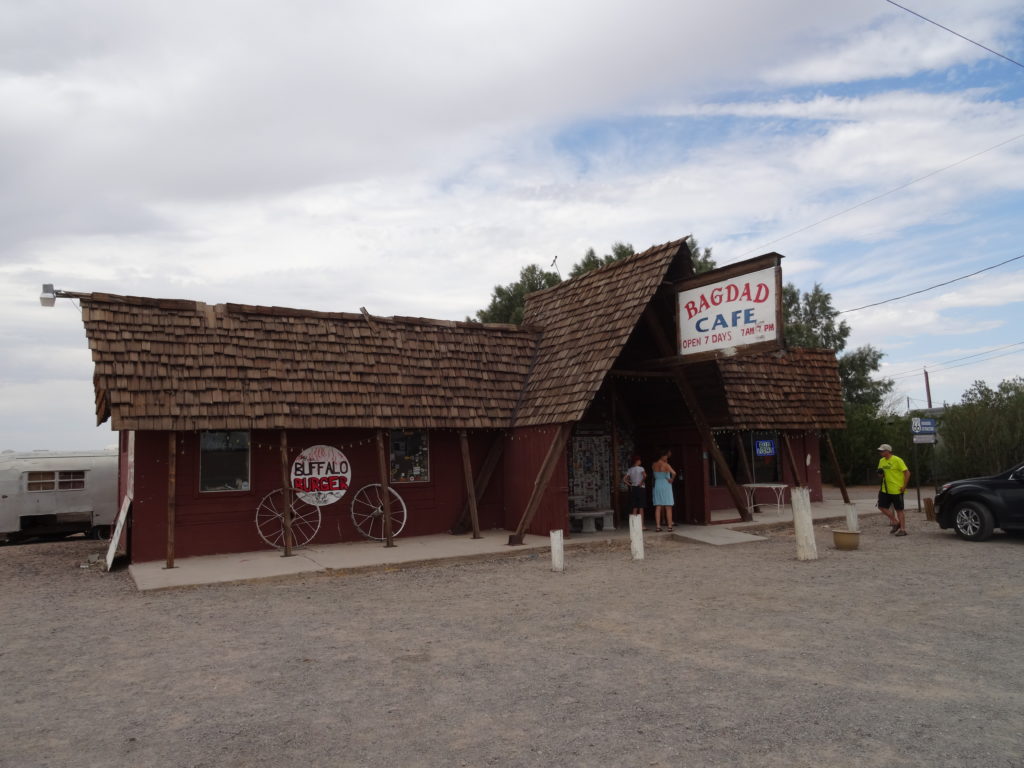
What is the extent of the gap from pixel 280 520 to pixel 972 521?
12.4m

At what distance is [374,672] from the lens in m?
6.42

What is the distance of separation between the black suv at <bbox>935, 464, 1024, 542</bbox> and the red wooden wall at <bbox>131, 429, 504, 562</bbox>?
337 inches

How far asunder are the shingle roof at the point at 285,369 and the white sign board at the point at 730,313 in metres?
3.87

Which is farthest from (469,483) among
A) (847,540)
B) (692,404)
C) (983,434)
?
(983,434)

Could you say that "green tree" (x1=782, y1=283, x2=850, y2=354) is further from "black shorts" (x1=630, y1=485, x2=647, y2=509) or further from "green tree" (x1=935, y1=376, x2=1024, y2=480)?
"black shorts" (x1=630, y1=485, x2=647, y2=509)

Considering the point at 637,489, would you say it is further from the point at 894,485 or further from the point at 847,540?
the point at 894,485

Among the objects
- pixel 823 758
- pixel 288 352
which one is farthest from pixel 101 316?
pixel 823 758

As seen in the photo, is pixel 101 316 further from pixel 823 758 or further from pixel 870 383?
pixel 870 383

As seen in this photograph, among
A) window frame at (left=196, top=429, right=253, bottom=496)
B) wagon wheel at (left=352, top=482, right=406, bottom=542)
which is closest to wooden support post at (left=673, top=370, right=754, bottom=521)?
wagon wheel at (left=352, top=482, right=406, bottom=542)

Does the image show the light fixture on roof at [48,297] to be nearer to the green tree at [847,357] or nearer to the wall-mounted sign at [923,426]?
the wall-mounted sign at [923,426]

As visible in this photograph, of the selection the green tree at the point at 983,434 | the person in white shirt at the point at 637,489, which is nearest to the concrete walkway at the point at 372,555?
the person in white shirt at the point at 637,489

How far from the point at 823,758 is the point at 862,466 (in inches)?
1163

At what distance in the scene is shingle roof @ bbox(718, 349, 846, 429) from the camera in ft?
62.1

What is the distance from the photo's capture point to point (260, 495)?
13672 millimetres
